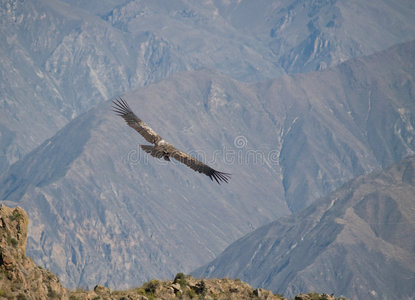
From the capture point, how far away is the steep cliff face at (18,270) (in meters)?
30.8

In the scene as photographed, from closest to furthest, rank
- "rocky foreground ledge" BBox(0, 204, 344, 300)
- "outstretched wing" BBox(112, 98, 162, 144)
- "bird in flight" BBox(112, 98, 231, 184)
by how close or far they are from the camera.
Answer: "rocky foreground ledge" BBox(0, 204, 344, 300), "bird in flight" BBox(112, 98, 231, 184), "outstretched wing" BBox(112, 98, 162, 144)

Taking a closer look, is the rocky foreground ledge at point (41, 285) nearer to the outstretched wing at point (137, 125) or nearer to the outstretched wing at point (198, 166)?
the outstretched wing at point (198, 166)

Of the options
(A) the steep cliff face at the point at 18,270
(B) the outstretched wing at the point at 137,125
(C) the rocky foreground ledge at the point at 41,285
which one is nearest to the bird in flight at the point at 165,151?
(B) the outstretched wing at the point at 137,125

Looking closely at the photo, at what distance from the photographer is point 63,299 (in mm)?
Answer: 33312

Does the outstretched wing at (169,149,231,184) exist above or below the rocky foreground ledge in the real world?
above

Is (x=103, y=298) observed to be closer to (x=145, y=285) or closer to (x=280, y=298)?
(x=145, y=285)

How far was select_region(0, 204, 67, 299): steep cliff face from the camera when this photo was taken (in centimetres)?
3081

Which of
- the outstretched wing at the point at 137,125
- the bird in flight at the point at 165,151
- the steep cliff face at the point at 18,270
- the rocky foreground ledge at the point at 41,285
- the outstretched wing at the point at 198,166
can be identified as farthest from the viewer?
the outstretched wing at the point at 137,125

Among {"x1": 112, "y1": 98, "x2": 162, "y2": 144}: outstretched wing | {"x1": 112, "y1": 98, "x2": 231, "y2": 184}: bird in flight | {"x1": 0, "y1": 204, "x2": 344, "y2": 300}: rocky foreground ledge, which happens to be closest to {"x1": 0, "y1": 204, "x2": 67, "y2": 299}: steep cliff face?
{"x1": 0, "y1": 204, "x2": 344, "y2": 300}: rocky foreground ledge

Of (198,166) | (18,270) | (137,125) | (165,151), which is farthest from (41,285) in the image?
(137,125)

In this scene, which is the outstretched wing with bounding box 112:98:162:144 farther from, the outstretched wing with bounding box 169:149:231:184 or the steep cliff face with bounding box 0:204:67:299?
the steep cliff face with bounding box 0:204:67:299

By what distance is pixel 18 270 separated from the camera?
3158 centimetres

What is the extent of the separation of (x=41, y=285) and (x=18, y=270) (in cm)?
152

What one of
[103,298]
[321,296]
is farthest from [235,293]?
[103,298]
